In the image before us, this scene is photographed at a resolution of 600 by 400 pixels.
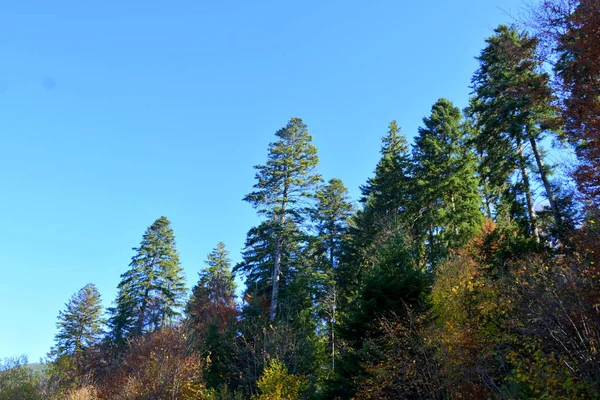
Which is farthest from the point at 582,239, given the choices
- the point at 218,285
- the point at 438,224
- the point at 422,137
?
the point at 218,285

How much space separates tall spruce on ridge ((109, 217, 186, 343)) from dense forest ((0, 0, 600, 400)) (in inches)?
6.1

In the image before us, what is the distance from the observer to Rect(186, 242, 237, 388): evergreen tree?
25.4 metres

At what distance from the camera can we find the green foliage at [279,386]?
17.8 metres

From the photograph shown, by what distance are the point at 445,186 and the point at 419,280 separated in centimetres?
1258

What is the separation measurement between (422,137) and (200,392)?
72.5ft

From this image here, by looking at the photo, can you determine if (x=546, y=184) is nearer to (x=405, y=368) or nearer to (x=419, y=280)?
(x=419, y=280)

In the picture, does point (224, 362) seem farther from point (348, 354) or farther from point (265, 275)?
point (348, 354)

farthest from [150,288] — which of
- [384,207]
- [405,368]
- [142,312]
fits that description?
[405,368]

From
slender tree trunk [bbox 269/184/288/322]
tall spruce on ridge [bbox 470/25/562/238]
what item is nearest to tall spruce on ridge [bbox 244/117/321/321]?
slender tree trunk [bbox 269/184/288/322]

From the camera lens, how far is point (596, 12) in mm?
9148

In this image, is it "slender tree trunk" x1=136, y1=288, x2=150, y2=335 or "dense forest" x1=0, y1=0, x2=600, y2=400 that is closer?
"dense forest" x1=0, y1=0, x2=600, y2=400

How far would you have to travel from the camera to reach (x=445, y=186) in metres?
26.4

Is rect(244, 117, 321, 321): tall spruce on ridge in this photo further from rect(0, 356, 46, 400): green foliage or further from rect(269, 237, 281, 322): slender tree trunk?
rect(0, 356, 46, 400): green foliage

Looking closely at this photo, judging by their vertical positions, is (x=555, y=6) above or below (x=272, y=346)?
above
